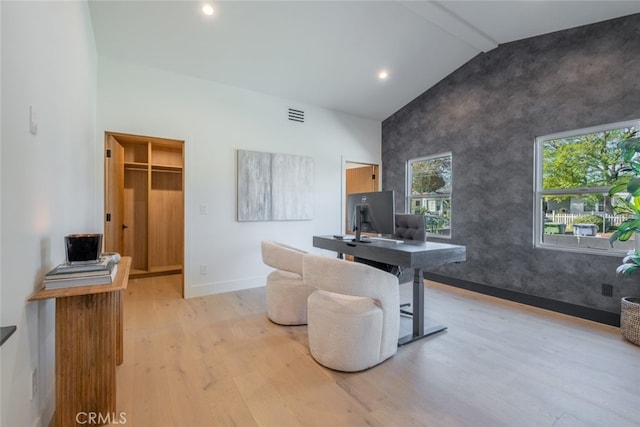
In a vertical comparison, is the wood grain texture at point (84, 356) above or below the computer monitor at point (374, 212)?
below

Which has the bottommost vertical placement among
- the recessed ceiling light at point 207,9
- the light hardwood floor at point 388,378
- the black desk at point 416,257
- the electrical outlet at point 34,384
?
the light hardwood floor at point 388,378

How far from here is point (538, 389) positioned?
186 cm

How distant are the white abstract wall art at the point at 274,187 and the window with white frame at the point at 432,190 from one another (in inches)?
75.1

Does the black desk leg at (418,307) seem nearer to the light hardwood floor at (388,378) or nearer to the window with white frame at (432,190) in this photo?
the light hardwood floor at (388,378)

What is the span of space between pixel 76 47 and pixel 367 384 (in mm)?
3214

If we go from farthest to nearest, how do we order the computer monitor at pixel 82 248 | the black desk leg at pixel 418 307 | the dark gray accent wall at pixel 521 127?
the dark gray accent wall at pixel 521 127 → the black desk leg at pixel 418 307 → the computer monitor at pixel 82 248

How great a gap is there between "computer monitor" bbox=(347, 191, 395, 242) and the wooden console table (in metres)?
2.02

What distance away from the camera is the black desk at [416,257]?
2266 mm

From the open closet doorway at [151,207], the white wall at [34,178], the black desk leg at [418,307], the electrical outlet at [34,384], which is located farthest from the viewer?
the open closet doorway at [151,207]

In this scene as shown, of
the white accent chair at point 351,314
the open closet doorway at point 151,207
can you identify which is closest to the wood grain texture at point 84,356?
the white accent chair at point 351,314

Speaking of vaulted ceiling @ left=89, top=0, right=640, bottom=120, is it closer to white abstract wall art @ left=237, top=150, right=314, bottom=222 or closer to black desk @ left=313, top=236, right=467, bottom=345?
A: white abstract wall art @ left=237, top=150, right=314, bottom=222

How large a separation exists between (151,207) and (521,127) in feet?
18.8

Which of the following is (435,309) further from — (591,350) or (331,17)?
(331,17)

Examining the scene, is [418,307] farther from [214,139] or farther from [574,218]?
[214,139]
